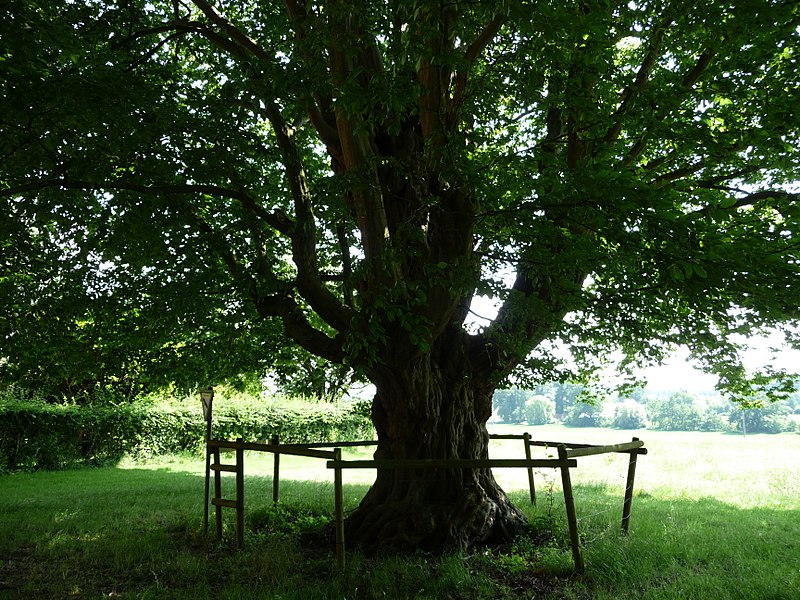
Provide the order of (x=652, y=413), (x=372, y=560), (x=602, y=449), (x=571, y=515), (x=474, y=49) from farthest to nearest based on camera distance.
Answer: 1. (x=652, y=413)
2. (x=602, y=449)
3. (x=372, y=560)
4. (x=571, y=515)
5. (x=474, y=49)

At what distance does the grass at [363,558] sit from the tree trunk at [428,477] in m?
0.42

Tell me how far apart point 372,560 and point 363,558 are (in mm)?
107

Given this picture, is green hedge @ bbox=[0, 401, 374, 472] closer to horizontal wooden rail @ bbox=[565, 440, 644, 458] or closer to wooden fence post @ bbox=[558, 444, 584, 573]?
horizontal wooden rail @ bbox=[565, 440, 644, 458]

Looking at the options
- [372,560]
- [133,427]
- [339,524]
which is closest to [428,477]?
[372,560]

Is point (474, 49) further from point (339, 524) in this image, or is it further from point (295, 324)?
point (339, 524)

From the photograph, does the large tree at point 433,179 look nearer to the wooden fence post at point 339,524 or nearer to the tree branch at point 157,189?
the tree branch at point 157,189

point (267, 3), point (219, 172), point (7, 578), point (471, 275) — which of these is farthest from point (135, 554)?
point (267, 3)

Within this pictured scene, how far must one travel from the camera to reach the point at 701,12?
17.8ft

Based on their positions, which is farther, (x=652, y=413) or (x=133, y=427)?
(x=652, y=413)

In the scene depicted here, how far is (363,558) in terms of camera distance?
645cm

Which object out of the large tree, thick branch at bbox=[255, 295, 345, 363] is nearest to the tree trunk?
the large tree

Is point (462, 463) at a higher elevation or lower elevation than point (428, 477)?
higher

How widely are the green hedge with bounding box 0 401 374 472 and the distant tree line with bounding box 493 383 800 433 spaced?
56.7 feet

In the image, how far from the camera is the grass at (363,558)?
5.35m
